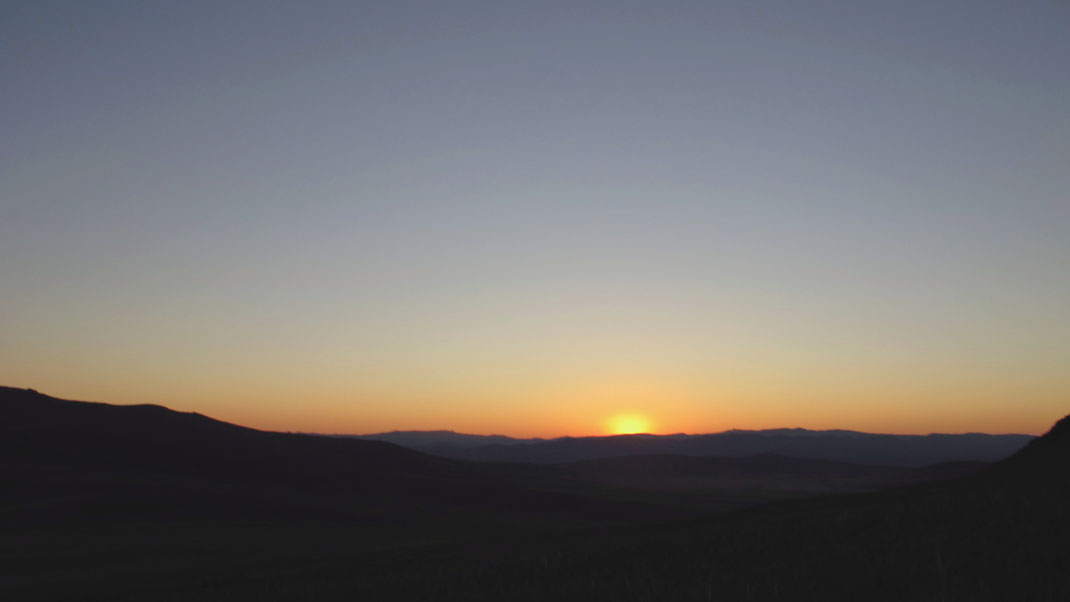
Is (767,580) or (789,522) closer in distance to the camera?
(767,580)

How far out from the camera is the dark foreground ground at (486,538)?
34.9 feet

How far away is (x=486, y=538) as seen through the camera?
172 ft

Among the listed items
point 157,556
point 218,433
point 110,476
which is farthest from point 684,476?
point 157,556

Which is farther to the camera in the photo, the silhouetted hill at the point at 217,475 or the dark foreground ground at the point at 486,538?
the silhouetted hill at the point at 217,475

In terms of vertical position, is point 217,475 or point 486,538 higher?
point 217,475

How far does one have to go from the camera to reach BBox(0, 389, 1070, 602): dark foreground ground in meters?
10.6

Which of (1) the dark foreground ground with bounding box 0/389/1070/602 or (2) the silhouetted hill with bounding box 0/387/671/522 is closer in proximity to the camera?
(1) the dark foreground ground with bounding box 0/389/1070/602

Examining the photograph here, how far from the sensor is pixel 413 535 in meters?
59.2

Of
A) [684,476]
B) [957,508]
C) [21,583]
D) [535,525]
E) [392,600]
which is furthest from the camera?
[684,476]

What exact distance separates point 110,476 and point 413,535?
5200 cm

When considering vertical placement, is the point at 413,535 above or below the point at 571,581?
below

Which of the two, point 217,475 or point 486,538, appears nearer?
point 486,538

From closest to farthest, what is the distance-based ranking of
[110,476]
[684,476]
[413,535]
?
[413,535] < [110,476] < [684,476]

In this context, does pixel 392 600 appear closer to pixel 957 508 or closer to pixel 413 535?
pixel 957 508
